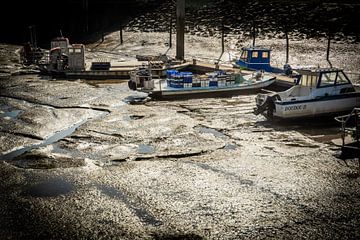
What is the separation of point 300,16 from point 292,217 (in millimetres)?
37397

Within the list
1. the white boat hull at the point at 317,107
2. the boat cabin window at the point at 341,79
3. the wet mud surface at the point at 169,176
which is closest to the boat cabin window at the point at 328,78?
the boat cabin window at the point at 341,79

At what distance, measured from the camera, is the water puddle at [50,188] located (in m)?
11.8

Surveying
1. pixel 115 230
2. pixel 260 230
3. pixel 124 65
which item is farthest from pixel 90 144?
pixel 124 65

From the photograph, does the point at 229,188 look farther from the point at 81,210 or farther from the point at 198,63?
the point at 198,63

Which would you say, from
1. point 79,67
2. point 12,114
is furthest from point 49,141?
point 79,67

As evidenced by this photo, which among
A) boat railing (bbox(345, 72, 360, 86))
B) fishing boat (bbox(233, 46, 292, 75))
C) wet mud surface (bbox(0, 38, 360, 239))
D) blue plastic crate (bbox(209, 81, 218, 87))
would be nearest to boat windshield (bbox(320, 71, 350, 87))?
wet mud surface (bbox(0, 38, 360, 239))

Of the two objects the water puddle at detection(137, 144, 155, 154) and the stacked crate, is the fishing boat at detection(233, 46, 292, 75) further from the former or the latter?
the water puddle at detection(137, 144, 155, 154)

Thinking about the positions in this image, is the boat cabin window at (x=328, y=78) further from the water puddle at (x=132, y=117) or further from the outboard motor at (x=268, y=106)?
the water puddle at (x=132, y=117)

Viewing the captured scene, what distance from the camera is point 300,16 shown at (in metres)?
44.7

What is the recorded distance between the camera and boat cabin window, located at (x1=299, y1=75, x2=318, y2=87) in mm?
18438

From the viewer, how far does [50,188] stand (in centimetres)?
1212

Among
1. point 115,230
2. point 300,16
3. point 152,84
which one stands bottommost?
point 115,230

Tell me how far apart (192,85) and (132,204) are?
12.2 meters

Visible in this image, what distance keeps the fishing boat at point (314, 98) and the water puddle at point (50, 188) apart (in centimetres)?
895
